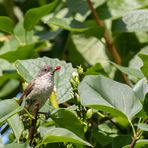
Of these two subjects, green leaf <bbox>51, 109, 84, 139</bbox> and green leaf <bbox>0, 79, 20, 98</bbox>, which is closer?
green leaf <bbox>51, 109, 84, 139</bbox>

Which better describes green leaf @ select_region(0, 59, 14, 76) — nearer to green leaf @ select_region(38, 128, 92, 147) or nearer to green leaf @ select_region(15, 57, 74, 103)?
green leaf @ select_region(15, 57, 74, 103)

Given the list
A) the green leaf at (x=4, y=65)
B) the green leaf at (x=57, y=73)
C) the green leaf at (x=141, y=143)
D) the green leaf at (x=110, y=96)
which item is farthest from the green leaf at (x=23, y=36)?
the green leaf at (x=141, y=143)

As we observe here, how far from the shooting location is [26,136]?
154cm

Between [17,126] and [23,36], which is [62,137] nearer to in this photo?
[17,126]

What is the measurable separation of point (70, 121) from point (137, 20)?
905mm

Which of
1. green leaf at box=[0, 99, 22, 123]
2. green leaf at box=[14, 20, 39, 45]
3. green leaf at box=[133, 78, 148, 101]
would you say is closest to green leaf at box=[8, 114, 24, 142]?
green leaf at box=[0, 99, 22, 123]

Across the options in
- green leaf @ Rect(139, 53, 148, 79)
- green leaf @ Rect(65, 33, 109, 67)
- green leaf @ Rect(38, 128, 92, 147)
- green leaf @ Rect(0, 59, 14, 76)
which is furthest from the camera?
green leaf @ Rect(65, 33, 109, 67)

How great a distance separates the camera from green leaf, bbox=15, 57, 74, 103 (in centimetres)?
182

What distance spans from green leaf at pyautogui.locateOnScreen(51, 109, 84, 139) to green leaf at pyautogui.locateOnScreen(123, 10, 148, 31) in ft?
2.81

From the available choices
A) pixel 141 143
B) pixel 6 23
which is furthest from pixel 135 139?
Answer: pixel 6 23

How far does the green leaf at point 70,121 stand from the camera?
1489 mm

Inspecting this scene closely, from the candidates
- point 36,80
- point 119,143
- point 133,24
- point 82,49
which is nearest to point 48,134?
point 119,143

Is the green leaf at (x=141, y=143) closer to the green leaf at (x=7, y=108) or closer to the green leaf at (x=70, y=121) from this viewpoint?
the green leaf at (x=70, y=121)

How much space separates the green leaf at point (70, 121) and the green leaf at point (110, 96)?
0.22ft
